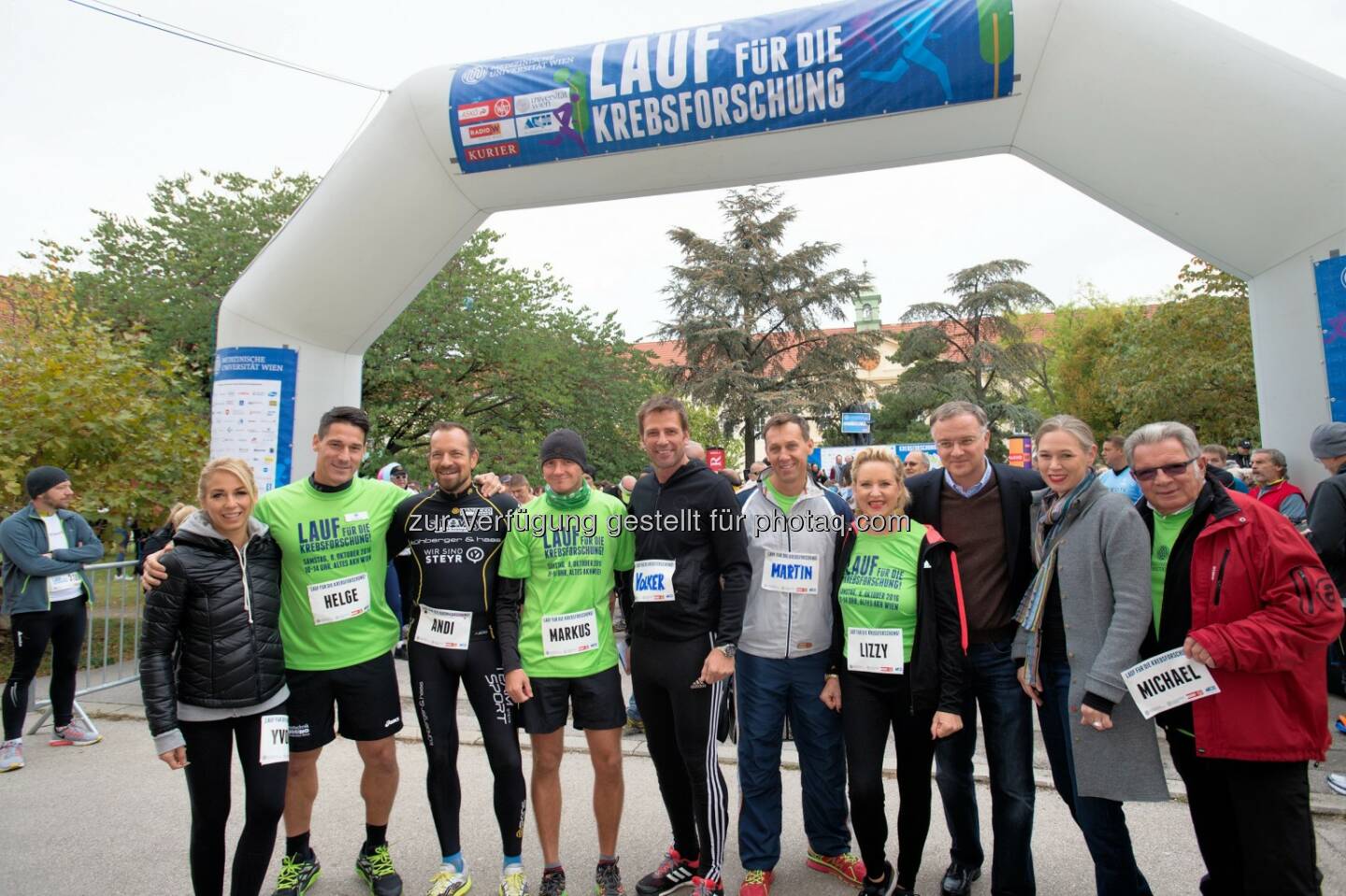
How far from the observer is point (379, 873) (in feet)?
10.2

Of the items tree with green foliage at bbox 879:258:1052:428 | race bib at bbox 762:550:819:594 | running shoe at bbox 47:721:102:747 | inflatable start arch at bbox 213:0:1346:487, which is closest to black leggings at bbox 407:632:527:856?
race bib at bbox 762:550:819:594

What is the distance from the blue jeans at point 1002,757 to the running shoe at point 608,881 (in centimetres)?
136

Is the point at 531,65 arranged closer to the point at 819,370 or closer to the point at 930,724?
the point at 930,724

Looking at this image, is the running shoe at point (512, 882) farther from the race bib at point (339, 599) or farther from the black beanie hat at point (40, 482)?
the black beanie hat at point (40, 482)

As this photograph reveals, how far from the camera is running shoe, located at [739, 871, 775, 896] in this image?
2.95 meters

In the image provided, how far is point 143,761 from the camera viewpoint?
4.67 metres

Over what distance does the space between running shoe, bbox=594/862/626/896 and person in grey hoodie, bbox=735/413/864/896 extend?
0.50m

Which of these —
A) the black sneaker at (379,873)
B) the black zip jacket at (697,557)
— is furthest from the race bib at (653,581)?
the black sneaker at (379,873)

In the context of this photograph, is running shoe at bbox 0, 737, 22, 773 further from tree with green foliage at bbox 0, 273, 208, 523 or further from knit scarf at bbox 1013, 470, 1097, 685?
knit scarf at bbox 1013, 470, 1097, 685

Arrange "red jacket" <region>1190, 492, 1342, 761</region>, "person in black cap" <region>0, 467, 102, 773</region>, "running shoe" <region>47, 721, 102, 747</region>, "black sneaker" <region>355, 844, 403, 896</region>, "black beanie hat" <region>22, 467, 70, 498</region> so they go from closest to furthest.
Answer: "red jacket" <region>1190, 492, 1342, 761</region>
"black sneaker" <region>355, 844, 403, 896</region>
"person in black cap" <region>0, 467, 102, 773</region>
"running shoe" <region>47, 721, 102, 747</region>
"black beanie hat" <region>22, 467, 70, 498</region>

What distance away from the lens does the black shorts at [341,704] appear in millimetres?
3014

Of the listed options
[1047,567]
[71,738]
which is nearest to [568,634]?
[1047,567]

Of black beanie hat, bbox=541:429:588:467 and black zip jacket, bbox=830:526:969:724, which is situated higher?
black beanie hat, bbox=541:429:588:467

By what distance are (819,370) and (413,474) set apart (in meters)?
19.8
